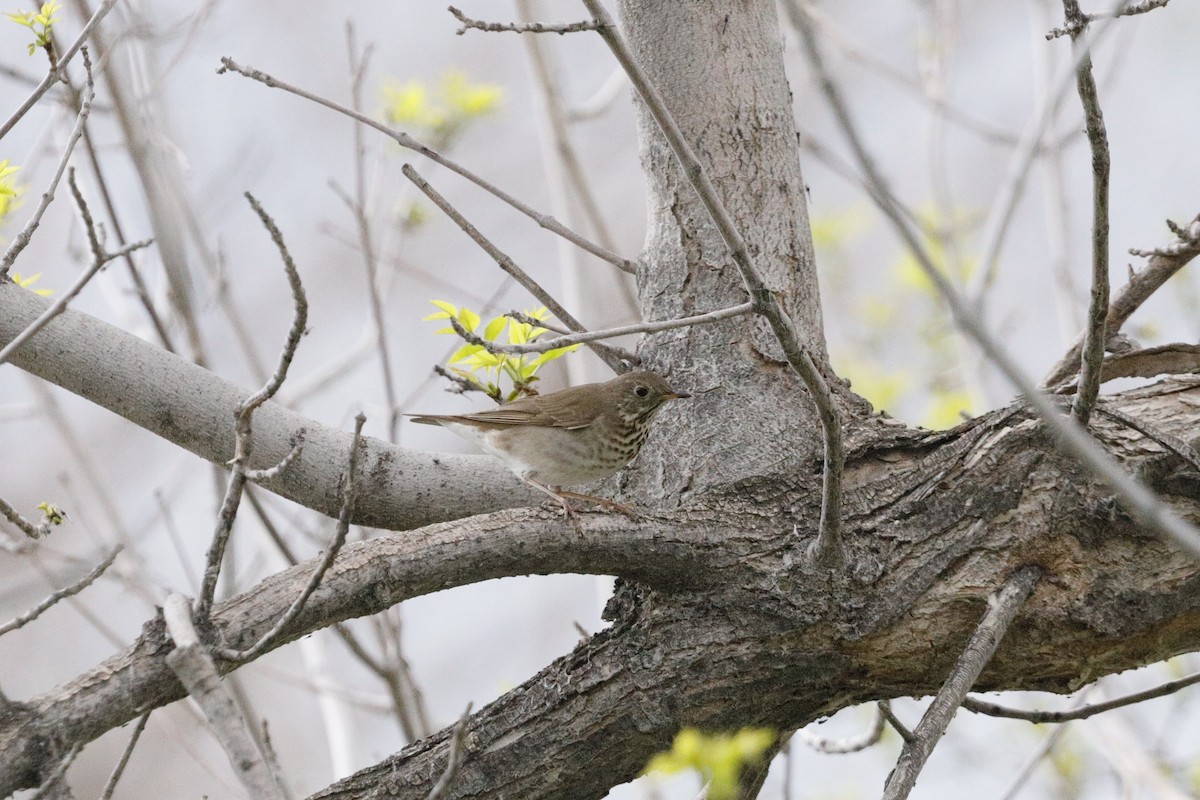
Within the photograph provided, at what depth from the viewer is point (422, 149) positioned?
9.64 ft

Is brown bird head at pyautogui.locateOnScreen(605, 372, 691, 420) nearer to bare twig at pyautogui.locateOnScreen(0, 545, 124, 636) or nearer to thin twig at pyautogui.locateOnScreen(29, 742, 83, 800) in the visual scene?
bare twig at pyautogui.locateOnScreen(0, 545, 124, 636)

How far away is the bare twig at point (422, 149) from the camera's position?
279 centimetres

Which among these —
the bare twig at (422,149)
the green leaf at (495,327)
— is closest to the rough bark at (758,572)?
the green leaf at (495,327)

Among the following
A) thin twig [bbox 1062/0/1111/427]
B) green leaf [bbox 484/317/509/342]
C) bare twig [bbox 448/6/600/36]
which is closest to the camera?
thin twig [bbox 1062/0/1111/427]

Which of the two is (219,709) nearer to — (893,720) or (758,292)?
(758,292)

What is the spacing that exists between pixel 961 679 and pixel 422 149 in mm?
1833

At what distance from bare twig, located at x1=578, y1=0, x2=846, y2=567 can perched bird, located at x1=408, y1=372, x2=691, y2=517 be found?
88 cm

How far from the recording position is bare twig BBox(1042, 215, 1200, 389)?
298cm

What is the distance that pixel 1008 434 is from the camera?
2.78 m

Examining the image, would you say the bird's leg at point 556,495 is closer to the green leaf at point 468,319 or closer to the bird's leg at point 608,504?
the bird's leg at point 608,504

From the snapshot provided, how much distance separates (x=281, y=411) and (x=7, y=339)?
657 mm

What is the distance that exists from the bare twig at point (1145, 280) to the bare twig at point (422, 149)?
4.41ft

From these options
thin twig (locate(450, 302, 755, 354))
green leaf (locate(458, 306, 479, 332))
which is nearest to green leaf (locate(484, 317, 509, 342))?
green leaf (locate(458, 306, 479, 332))

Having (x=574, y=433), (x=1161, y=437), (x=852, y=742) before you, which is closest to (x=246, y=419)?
(x=574, y=433)
